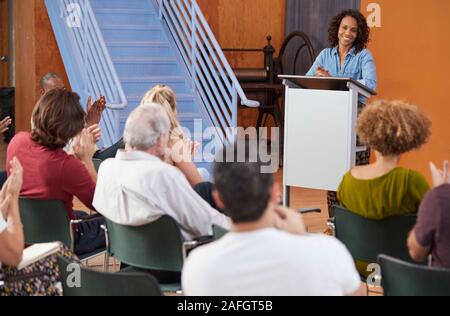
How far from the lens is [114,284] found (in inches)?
95.3

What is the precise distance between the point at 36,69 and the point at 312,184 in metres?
4.57

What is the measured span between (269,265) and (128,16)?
24.0ft

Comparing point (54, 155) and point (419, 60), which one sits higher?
point (419, 60)

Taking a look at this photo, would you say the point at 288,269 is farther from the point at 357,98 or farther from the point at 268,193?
the point at 357,98

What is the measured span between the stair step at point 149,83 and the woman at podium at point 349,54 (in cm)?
257

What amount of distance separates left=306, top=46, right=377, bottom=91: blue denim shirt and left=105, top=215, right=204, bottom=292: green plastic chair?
2821mm

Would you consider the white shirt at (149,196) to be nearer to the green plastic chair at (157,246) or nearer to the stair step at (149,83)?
the green plastic chair at (157,246)

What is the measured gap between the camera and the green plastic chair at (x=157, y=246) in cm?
337

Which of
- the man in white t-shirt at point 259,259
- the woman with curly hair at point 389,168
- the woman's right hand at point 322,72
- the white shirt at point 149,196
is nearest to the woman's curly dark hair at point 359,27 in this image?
the woman's right hand at point 322,72

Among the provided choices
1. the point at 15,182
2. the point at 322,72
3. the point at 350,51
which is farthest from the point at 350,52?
the point at 15,182

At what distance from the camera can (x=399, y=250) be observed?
3.38 meters

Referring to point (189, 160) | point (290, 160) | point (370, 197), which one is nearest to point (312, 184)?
point (290, 160)

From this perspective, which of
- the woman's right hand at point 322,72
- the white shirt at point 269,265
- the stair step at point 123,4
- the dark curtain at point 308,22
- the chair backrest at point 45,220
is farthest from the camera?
the dark curtain at point 308,22

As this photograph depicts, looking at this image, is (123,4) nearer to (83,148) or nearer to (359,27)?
(359,27)
